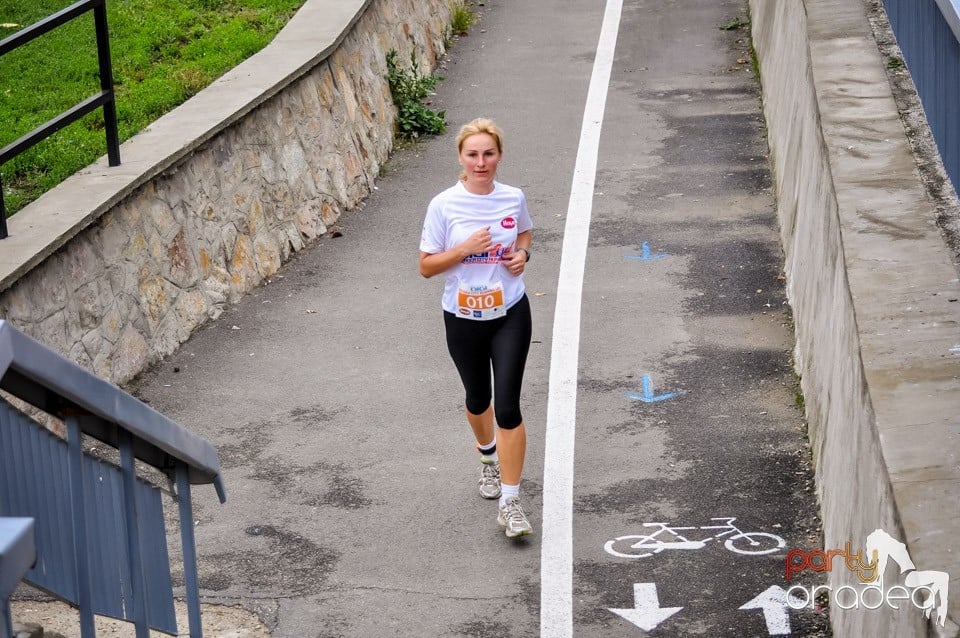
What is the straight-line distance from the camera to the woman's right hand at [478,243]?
6.29 meters

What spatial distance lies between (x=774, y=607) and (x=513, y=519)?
4.38ft

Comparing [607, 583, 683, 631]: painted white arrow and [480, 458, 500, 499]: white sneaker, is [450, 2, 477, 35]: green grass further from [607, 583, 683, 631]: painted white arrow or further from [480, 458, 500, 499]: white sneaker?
[607, 583, 683, 631]: painted white arrow

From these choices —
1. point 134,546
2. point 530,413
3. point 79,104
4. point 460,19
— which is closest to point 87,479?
point 134,546

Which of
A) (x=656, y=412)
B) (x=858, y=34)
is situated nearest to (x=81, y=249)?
(x=656, y=412)

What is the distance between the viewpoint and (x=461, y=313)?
644 centimetres

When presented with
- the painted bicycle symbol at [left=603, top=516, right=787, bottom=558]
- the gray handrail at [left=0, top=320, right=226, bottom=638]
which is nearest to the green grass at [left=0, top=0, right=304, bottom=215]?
the painted bicycle symbol at [left=603, top=516, right=787, bottom=558]

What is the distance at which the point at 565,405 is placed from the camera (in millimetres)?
8000

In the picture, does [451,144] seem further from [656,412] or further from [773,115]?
[656,412]

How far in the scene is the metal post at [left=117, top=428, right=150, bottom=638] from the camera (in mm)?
3678

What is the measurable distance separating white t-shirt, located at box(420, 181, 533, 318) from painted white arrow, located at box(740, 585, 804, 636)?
1793mm

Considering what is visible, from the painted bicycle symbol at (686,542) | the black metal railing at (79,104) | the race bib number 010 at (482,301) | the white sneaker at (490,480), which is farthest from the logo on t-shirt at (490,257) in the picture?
the black metal railing at (79,104)

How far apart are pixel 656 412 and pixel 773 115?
550cm

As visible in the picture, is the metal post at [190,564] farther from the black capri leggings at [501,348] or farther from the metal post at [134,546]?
the black capri leggings at [501,348]

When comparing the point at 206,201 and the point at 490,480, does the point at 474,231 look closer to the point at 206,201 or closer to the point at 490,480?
the point at 490,480
